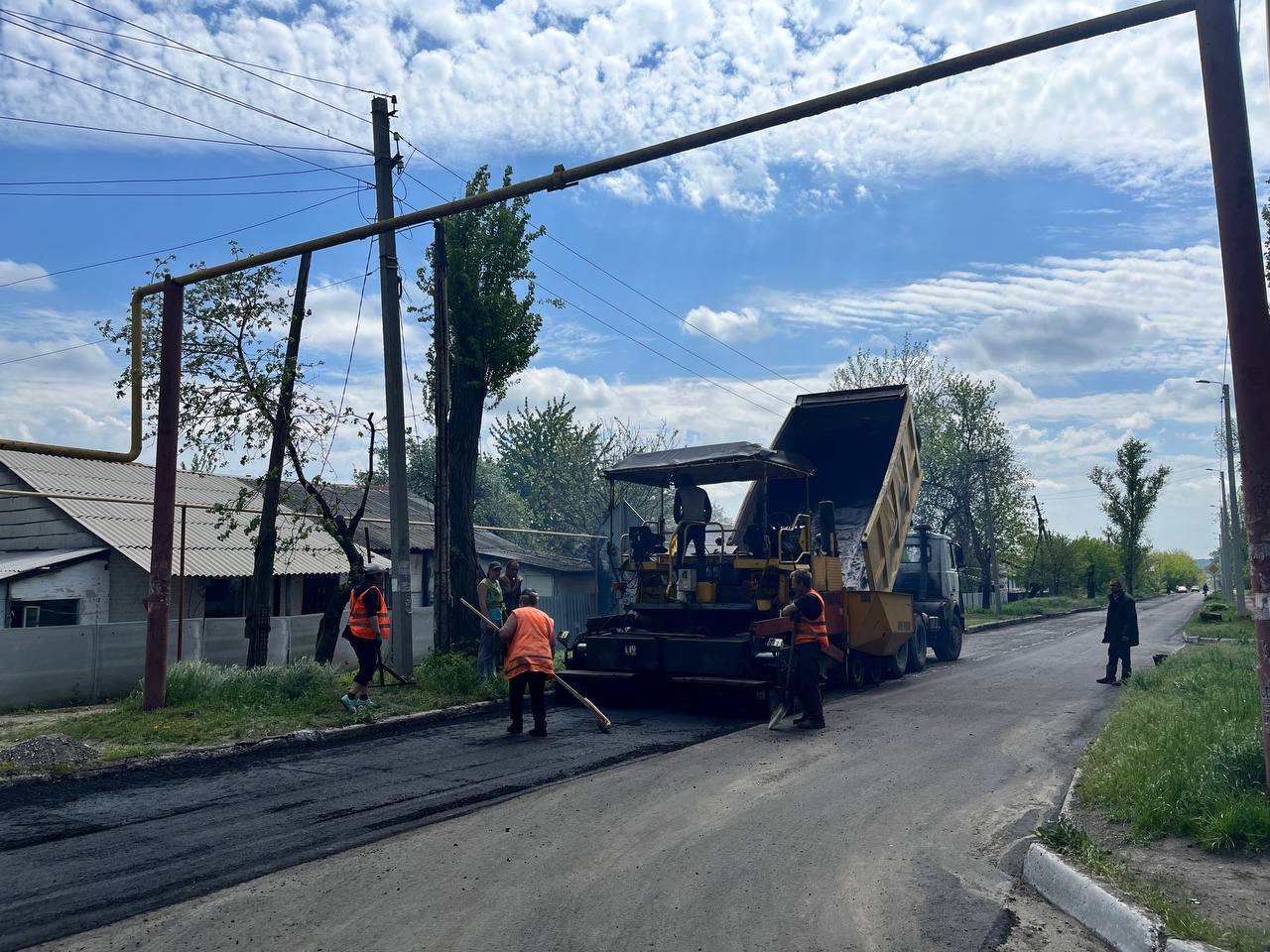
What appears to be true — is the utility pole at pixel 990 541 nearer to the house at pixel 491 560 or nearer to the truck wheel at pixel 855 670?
the house at pixel 491 560

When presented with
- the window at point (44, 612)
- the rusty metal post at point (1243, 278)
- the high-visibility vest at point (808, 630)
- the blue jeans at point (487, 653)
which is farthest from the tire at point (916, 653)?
the window at point (44, 612)

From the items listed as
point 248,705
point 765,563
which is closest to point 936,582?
point 765,563

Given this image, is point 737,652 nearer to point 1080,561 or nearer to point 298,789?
point 298,789

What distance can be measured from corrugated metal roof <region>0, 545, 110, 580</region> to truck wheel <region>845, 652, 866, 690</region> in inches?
535

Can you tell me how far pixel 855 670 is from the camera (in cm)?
1514

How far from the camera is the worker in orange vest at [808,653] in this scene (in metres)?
11.0

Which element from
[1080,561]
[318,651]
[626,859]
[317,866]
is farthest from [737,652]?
[1080,561]

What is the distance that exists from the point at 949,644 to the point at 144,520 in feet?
54.5

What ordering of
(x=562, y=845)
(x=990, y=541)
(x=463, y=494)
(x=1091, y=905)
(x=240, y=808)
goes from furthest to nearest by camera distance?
1. (x=990, y=541)
2. (x=463, y=494)
3. (x=240, y=808)
4. (x=562, y=845)
5. (x=1091, y=905)

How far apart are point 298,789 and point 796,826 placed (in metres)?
3.89

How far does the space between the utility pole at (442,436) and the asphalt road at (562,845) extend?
148 inches

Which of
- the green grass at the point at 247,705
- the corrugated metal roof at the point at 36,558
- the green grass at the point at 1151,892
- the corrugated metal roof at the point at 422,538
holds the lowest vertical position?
the green grass at the point at 1151,892

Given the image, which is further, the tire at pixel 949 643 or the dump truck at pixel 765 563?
the tire at pixel 949 643

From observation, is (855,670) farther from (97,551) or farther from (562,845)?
(97,551)
